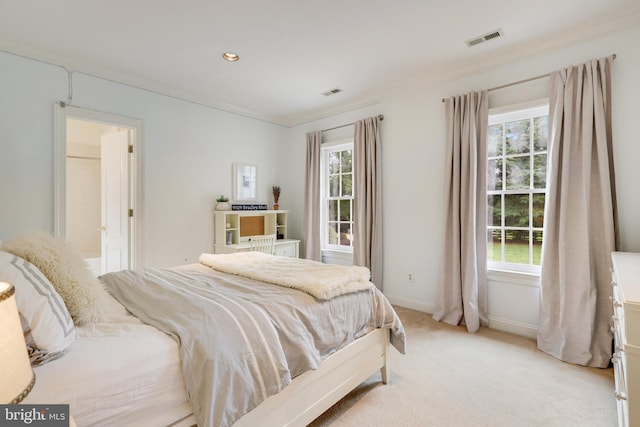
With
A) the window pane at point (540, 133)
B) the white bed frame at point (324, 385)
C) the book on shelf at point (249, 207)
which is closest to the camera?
the white bed frame at point (324, 385)

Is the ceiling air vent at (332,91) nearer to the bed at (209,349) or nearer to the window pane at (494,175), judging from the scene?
the window pane at (494,175)

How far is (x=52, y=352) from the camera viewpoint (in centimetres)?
98

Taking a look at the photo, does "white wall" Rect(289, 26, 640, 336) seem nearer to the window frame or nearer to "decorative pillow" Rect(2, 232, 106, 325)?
the window frame

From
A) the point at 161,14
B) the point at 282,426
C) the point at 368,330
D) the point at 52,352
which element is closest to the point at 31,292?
the point at 52,352

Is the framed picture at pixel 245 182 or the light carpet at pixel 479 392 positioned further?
the framed picture at pixel 245 182

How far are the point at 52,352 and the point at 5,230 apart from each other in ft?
8.54

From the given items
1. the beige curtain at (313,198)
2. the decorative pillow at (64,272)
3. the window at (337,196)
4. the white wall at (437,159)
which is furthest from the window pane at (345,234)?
the decorative pillow at (64,272)

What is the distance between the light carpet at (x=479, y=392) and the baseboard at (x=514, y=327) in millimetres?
139

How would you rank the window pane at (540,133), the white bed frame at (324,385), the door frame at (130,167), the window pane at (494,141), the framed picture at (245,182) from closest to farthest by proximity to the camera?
the white bed frame at (324,385) → the window pane at (540,133) → the door frame at (130,167) → the window pane at (494,141) → the framed picture at (245,182)

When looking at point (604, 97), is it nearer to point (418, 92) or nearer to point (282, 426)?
point (418, 92)

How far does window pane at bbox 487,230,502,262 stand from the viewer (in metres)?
3.11

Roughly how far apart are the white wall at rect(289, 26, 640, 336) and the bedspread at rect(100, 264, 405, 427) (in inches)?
62.7

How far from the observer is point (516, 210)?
301cm

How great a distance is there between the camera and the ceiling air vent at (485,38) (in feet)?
8.45
